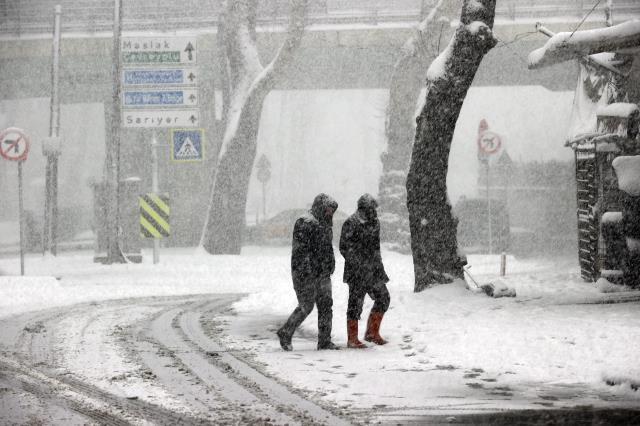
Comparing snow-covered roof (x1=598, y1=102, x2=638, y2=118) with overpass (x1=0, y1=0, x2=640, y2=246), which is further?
overpass (x1=0, y1=0, x2=640, y2=246)

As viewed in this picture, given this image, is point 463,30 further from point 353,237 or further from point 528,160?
point 528,160

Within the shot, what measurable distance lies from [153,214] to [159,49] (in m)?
3.96

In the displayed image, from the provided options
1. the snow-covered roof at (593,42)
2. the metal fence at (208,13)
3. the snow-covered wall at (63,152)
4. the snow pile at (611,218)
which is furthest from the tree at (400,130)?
the snow-covered wall at (63,152)

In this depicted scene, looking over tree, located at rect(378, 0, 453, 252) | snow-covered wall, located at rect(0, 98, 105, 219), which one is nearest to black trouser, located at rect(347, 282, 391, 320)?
tree, located at rect(378, 0, 453, 252)

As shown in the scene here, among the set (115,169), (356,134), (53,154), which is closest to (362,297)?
(115,169)

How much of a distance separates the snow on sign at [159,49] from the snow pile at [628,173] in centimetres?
1228

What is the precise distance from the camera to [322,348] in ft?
34.8

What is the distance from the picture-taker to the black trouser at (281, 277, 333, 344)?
408 inches

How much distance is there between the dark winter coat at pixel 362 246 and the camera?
10.7 meters

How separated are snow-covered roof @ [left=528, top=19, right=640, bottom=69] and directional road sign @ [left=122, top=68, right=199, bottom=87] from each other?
34.9 feet

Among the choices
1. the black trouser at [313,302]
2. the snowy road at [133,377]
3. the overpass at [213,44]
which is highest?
the overpass at [213,44]

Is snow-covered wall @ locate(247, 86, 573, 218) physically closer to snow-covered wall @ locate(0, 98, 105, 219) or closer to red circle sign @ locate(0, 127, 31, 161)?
snow-covered wall @ locate(0, 98, 105, 219)

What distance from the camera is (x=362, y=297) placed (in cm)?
1069

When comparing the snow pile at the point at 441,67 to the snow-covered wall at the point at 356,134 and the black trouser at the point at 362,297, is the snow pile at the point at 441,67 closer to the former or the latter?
the black trouser at the point at 362,297
